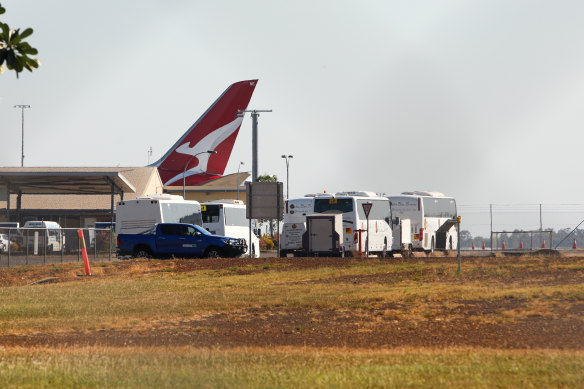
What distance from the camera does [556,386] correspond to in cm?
837

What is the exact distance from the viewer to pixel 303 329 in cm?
1387

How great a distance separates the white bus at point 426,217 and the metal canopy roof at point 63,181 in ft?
48.1

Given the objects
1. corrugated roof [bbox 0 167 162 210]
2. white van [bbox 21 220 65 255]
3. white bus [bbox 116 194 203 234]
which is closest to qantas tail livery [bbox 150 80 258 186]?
corrugated roof [bbox 0 167 162 210]

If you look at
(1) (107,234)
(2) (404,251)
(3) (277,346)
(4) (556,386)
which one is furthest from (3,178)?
(4) (556,386)

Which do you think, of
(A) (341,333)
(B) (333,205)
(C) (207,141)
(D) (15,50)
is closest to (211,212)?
(B) (333,205)

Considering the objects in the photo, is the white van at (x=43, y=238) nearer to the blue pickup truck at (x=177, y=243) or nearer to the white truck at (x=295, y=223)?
the blue pickup truck at (x=177, y=243)

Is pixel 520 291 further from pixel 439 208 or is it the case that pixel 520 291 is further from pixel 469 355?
pixel 439 208

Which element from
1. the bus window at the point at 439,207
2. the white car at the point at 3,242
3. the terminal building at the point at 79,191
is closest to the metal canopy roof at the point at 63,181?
the terminal building at the point at 79,191

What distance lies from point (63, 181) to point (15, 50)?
48.5 m

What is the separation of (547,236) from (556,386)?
4163 cm

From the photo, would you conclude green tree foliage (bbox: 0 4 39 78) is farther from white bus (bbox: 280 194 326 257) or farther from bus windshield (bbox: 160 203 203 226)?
bus windshield (bbox: 160 203 203 226)

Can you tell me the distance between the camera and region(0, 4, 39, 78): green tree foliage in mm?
7312

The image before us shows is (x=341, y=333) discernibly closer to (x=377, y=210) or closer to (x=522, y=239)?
(x=377, y=210)

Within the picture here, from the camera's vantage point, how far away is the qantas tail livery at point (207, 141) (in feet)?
284
